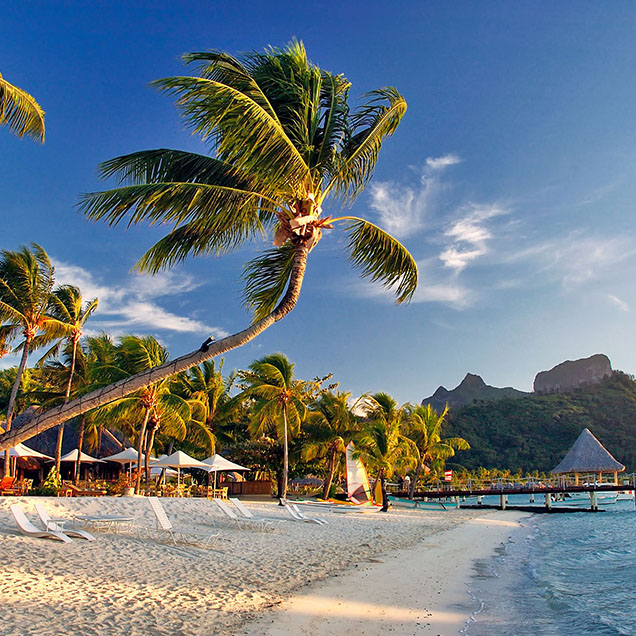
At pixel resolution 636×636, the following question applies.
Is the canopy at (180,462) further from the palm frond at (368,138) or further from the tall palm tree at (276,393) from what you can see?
the palm frond at (368,138)

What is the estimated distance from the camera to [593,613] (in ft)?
23.4

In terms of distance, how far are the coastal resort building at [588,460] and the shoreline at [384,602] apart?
Result: 27300mm

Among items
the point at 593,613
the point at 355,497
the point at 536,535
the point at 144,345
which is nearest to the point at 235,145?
the point at 593,613

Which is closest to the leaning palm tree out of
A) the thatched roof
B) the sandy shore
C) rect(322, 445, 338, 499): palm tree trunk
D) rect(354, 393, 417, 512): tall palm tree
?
the sandy shore

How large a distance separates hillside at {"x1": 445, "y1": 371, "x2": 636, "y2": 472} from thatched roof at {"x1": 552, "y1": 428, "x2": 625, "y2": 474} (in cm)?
2442

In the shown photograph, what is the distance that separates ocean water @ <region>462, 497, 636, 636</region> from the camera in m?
6.25

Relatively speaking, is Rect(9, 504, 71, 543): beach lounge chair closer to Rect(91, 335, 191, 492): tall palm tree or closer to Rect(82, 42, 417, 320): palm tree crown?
Rect(82, 42, 417, 320): palm tree crown

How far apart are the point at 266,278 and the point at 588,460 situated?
32.7m

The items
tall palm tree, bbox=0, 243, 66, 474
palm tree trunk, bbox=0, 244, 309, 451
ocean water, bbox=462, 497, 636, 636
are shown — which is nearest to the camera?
palm tree trunk, bbox=0, 244, 309, 451

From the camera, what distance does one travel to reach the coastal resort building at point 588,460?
33719mm

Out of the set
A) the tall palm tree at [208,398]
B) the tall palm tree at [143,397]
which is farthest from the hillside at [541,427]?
the tall palm tree at [143,397]

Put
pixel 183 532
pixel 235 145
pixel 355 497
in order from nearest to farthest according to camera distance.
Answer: pixel 235 145 < pixel 183 532 < pixel 355 497

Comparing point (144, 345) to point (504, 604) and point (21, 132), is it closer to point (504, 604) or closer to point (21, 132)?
point (21, 132)

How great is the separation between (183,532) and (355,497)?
1266 cm
